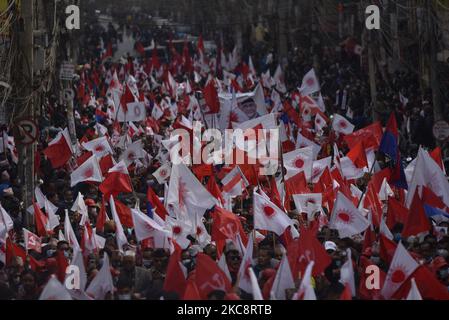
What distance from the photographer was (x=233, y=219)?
1661 centimetres

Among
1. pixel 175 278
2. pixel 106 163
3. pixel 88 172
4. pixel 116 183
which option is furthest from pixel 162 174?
pixel 175 278

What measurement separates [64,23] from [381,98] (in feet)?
23.4

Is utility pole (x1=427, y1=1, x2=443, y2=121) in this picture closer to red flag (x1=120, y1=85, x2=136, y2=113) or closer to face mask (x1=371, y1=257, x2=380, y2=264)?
red flag (x1=120, y1=85, x2=136, y2=113)

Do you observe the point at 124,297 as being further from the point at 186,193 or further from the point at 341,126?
the point at 341,126

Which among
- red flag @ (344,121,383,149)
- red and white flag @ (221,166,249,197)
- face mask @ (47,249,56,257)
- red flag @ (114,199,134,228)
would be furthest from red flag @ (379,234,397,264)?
red flag @ (344,121,383,149)

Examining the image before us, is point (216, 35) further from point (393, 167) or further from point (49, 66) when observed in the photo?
point (393, 167)

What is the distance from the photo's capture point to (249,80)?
37.2 meters

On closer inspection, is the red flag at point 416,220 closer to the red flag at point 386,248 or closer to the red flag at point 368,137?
the red flag at point 386,248

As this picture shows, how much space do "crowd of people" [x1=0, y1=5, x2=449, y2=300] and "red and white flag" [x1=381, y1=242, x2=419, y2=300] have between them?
0.01 metres

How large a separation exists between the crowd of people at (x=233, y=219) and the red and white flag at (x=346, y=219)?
2 centimetres

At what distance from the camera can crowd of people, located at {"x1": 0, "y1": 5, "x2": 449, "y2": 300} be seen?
14.4m

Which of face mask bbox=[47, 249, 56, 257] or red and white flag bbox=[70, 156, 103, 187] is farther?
red and white flag bbox=[70, 156, 103, 187]

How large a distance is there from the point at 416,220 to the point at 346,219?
3.68 feet
